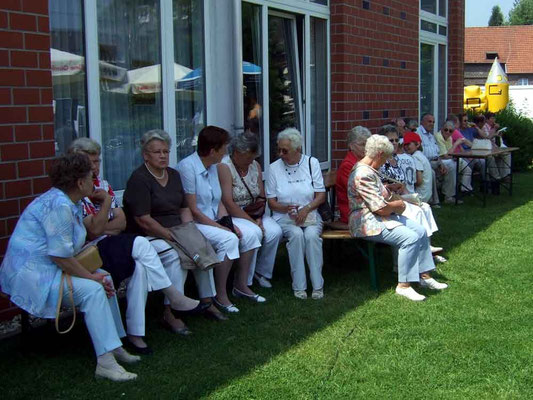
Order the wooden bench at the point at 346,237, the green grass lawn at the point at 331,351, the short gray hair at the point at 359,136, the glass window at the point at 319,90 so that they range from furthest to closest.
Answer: the glass window at the point at 319,90
the short gray hair at the point at 359,136
the wooden bench at the point at 346,237
the green grass lawn at the point at 331,351

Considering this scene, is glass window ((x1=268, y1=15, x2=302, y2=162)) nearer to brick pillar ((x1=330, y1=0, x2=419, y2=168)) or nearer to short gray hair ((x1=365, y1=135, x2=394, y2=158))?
brick pillar ((x1=330, y1=0, x2=419, y2=168))

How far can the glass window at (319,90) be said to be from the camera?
8938 millimetres

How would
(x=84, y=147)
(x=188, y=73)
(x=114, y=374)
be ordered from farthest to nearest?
(x=188, y=73) → (x=84, y=147) → (x=114, y=374)

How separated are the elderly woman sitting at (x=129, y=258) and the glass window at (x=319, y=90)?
4.41m

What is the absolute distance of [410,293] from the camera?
6.06 meters

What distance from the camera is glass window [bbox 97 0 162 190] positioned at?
5.88 m

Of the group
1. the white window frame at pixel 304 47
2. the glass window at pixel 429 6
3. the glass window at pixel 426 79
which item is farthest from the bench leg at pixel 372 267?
the glass window at pixel 429 6

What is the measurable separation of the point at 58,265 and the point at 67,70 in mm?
1768

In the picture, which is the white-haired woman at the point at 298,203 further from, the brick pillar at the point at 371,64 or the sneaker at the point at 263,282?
the brick pillar at the point at 371,64

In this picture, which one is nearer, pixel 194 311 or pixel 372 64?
pixel 194 311

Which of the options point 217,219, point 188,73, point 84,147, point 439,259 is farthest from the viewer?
point 439,259

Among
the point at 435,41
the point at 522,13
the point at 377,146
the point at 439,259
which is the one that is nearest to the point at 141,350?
the point at 377,146

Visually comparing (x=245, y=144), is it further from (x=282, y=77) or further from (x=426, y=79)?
(x=426, y=79)

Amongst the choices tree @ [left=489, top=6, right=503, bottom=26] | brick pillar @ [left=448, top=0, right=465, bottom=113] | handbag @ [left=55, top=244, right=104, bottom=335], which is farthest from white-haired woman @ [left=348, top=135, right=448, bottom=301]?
tree @ [left=489, top=6, right=503, bottom=26]
